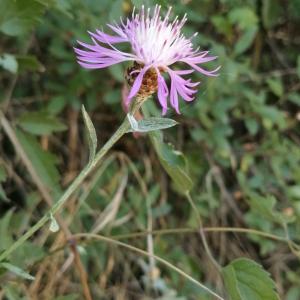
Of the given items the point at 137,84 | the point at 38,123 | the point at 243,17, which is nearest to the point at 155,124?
the point at 137,84

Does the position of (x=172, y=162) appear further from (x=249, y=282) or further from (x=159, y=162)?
(x=159, y=162)

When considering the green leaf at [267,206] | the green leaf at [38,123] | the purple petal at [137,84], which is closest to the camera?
the purple petal at [137,84]

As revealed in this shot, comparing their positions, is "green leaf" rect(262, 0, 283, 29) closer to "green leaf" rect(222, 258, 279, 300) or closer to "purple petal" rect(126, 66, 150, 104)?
"green leaf" rect(222, 258, 279, 300)

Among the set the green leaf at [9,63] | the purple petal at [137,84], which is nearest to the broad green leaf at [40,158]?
the green leaf at [9,63]

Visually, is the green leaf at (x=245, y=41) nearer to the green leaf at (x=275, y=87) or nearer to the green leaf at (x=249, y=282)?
the green leaf at (x=275, y=87)

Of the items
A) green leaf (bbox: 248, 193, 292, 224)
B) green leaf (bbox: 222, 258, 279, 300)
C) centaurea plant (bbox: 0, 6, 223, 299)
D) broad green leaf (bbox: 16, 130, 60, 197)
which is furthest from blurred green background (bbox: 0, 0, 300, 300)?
centaurea plant (bbox: 0, 6, 223, 299)

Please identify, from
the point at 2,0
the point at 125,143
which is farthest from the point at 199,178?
the point at 2,0

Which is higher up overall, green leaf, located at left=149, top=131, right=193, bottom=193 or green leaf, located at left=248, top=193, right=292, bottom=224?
green leaf, located at left=149, top=131, right=193, bottom=193

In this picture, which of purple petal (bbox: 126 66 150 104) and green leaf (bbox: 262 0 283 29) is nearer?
purple petal (bbox: 126 66 150 104)

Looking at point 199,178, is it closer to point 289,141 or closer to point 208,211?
point 208,211
